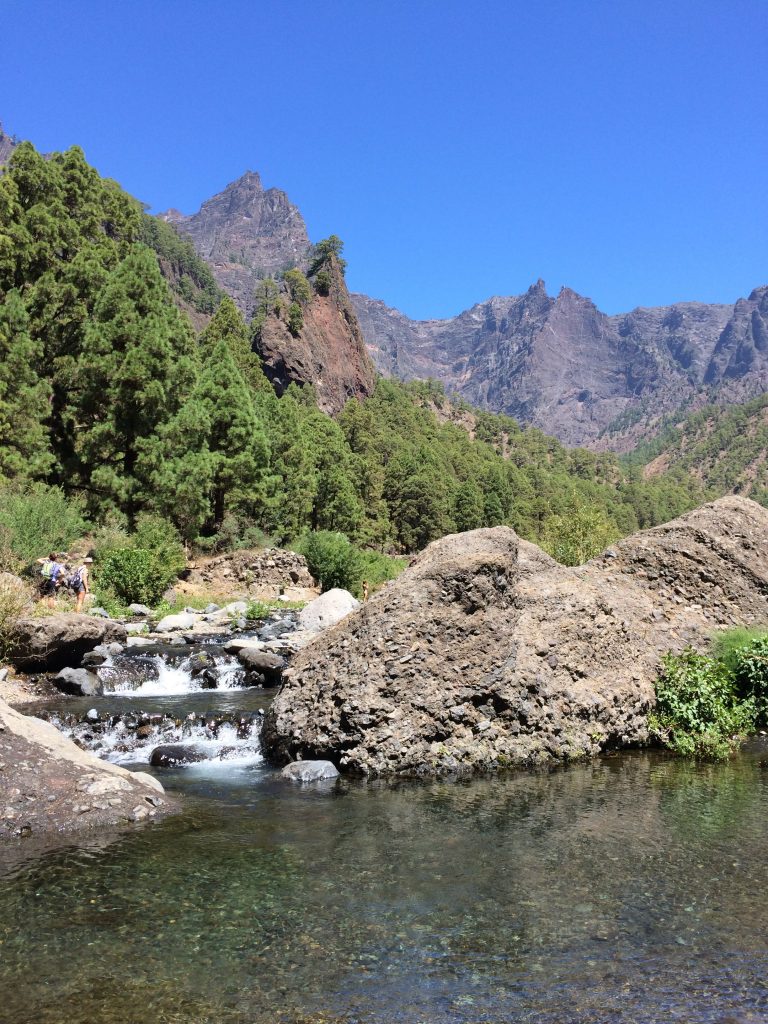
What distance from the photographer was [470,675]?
1072cm

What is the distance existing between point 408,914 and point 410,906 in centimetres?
15

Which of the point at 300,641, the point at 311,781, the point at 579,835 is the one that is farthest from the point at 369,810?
the point at 300,641

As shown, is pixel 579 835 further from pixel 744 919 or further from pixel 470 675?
pixel 470 675

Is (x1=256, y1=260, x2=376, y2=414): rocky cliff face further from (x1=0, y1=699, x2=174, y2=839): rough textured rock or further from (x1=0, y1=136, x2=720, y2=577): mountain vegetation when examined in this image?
(x1=0, y1=699, x2=174, y2=839): rough textured rock

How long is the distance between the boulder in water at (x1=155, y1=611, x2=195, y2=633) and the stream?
13.7m

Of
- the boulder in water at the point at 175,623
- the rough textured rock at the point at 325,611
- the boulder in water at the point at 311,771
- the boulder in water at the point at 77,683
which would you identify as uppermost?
the rough textured rock at the point at 325,611

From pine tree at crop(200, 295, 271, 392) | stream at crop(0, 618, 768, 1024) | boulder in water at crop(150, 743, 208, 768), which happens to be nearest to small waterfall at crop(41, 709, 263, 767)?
boulder in water at crop(150, 743, 208, 768)

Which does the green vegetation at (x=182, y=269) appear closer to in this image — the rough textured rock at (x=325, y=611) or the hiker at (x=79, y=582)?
the rough textured rock at (x=325, y=611)

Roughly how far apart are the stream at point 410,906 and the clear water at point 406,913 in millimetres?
20

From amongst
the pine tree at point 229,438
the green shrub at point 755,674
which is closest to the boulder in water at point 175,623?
the pine tree at point 229,438

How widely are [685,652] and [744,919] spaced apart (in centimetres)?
722

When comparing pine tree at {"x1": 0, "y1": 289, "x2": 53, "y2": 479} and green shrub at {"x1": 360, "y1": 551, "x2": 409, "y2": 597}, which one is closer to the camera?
pine tree at {"x1": 0, "y1": 289, "x2": 53, "y2": 479}

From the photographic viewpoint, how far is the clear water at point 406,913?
4.85 metres

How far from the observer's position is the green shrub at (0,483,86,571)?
2442 centimetres
